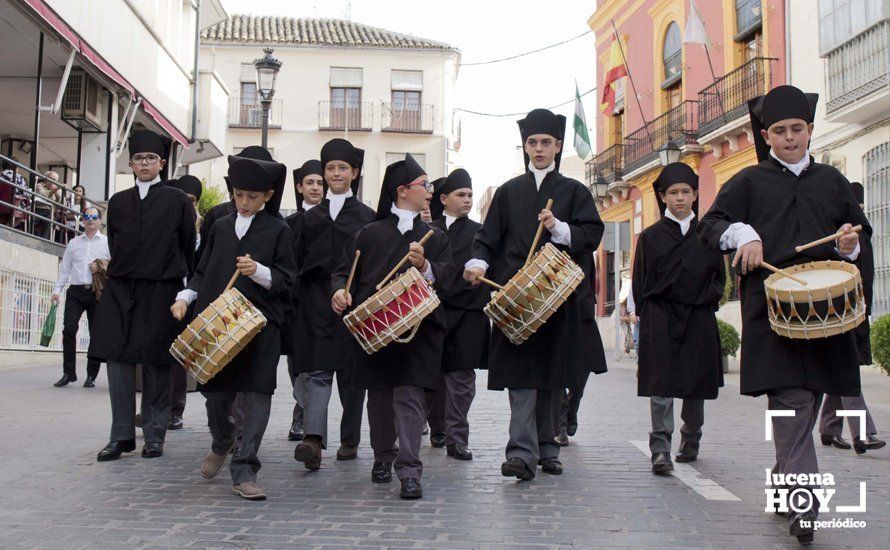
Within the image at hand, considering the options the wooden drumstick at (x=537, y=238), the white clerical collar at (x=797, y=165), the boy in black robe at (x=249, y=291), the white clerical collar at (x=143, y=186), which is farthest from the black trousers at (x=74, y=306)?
the white clerical collar at (x=797, y=165)

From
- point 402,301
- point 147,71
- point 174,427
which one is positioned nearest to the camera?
point 402,301

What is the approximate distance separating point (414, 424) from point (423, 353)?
0.45 meters

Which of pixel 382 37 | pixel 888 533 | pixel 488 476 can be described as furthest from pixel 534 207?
pixel 382 37

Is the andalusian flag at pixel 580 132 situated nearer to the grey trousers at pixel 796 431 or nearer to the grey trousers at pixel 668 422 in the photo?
the grey trousers at pixel 668 422

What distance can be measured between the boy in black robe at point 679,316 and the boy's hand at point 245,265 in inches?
123

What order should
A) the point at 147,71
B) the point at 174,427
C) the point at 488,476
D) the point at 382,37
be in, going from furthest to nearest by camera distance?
the point at 382,37, the point at 147,71, the point at 174,427, the point at 488,476

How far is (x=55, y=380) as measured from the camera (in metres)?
14.5

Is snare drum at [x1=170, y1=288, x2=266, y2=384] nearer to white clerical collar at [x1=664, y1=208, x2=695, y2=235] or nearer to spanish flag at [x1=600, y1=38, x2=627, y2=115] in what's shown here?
white clerical collar at [x1=664, y1=208, x2=695, y2=235]

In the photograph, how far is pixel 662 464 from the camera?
7.48 m

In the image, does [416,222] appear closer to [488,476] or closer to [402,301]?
[402,301]

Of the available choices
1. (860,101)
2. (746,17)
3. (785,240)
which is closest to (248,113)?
(746,17)

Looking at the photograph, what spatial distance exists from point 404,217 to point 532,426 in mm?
1609

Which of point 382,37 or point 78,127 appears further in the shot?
point 382,37

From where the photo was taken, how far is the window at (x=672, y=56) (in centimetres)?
3259
